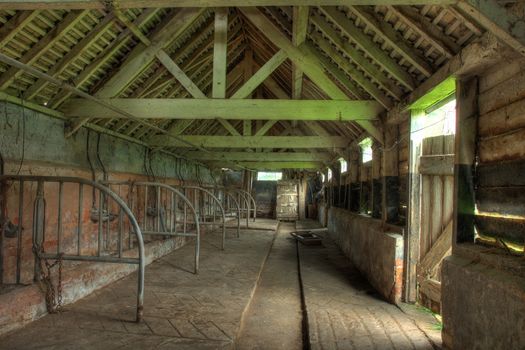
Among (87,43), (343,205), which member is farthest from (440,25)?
(343,205)

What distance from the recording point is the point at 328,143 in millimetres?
8805

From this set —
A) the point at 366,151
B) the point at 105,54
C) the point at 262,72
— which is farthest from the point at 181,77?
the point at 366,151

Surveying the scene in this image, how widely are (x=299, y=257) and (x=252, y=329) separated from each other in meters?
4.37

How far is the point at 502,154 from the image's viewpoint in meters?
2.89

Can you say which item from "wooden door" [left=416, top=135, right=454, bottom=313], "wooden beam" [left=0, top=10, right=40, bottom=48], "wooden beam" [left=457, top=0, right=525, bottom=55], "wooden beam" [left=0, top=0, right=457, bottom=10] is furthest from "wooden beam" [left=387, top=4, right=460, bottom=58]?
"wooden beam" [left=0, top=10, right=40, bottom=48]

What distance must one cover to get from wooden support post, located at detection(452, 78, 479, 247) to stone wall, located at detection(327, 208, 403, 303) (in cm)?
146

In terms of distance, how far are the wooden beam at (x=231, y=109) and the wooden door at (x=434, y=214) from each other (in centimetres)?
117

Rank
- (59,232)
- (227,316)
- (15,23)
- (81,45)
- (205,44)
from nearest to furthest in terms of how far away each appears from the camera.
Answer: (59,232) → (227,316) → (15,23) → (81,45) → (205,44)

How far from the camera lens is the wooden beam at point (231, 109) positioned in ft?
16.9

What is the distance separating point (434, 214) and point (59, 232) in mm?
4201

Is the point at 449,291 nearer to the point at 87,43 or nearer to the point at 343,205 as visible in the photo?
the point at 87,43

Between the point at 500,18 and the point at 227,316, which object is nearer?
the point at 500,18

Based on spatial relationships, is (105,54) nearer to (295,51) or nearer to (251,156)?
(295,51)

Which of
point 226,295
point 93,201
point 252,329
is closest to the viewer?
point 252,329
